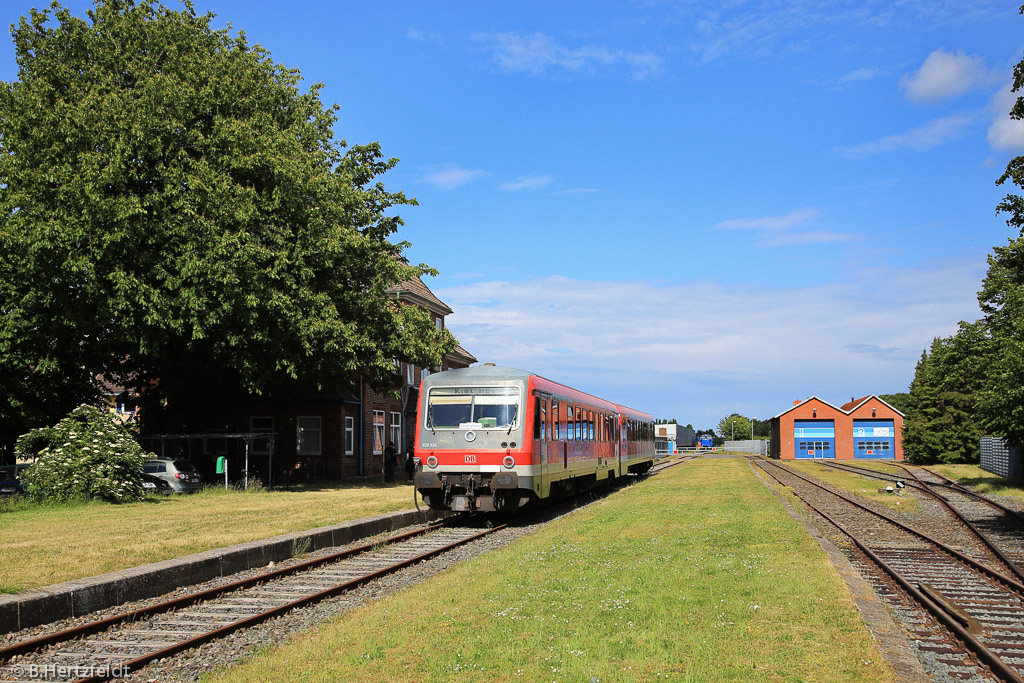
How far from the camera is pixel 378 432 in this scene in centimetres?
3647

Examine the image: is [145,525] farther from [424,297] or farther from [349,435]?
[424,297]

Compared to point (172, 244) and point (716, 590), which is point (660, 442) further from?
point (716, 590)

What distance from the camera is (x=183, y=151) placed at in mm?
23984

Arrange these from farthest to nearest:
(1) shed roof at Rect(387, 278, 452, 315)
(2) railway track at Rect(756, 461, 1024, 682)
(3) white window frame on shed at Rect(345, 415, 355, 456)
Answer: (1) shed roof at Rect(387, 278, 452, 315) → (3) white window frame on shed at Rect(345, 415, 355, 456) → (2) railway track at Rect(756, 461, 1024, 682)

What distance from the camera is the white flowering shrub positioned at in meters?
18.9

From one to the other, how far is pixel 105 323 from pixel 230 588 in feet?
49.8

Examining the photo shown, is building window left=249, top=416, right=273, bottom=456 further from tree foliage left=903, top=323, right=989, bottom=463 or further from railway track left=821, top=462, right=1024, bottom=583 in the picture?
tree foliage left=903, top=323, right=989, bottom=463

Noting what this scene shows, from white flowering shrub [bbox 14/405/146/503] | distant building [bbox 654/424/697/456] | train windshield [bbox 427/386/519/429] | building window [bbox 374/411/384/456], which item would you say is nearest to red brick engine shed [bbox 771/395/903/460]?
distant building [bbox 654/424/697/456]

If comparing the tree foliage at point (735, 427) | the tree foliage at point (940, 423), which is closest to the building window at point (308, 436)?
the tree foliage at point (940, 423)

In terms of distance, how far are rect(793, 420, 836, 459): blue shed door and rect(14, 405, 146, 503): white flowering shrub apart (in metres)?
83.5

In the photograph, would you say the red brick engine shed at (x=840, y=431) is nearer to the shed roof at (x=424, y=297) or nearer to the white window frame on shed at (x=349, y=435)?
the shed roof at (x=424, y=297)

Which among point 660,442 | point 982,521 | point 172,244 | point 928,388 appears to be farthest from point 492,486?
point 660,442

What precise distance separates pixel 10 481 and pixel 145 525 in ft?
36.6

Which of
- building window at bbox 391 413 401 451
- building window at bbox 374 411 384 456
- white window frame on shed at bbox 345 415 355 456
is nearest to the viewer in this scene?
white window frame on shed at bbox 345 415 355 456
